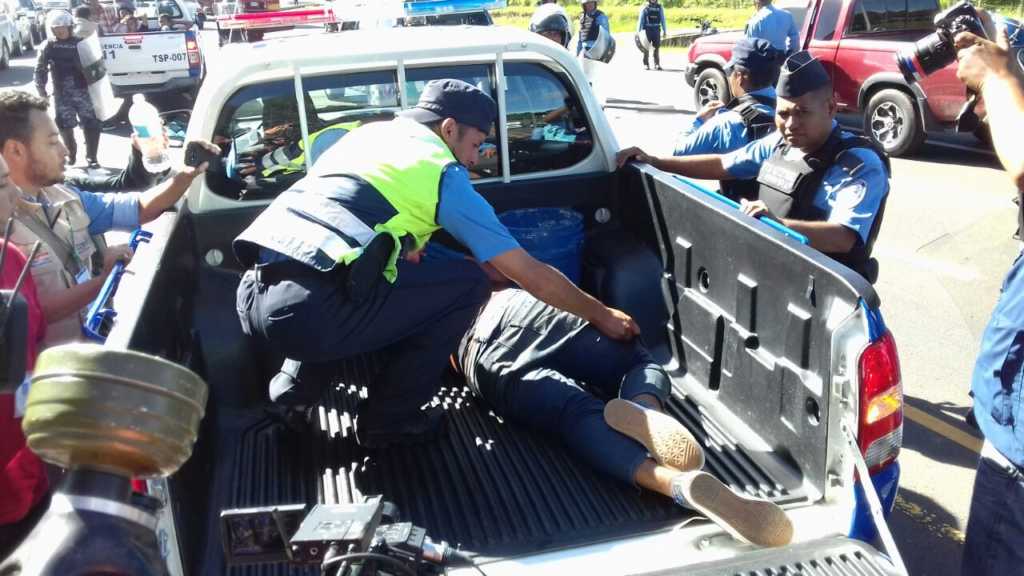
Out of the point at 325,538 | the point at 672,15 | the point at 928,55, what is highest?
the point at 928,55

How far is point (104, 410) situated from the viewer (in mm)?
1390

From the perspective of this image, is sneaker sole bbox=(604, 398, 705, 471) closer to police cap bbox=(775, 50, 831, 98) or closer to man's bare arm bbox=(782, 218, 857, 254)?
man's bare arm bbox=(782, 218, 857, 254)

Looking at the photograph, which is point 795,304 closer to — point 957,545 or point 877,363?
point 877,363

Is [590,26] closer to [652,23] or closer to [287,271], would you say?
[652,23]

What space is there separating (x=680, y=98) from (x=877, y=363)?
43.6 ft

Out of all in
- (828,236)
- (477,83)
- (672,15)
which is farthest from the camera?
(672,15)

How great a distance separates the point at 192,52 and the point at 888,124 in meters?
9.63

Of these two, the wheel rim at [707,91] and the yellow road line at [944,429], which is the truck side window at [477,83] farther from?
the wheel rim at [707,91]

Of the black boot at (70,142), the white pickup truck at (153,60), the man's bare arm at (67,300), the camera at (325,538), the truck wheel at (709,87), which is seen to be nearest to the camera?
the camera at (325,538)

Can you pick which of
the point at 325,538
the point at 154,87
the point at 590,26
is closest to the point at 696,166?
the point at 325,538

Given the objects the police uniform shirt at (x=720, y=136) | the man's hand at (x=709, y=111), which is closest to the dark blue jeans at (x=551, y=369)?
the police uniform shirt at (x=720, y=136)

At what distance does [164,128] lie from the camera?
472 cm

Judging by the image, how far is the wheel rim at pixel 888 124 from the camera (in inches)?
A: 402

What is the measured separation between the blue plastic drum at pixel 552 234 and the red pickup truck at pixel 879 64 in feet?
23.9
